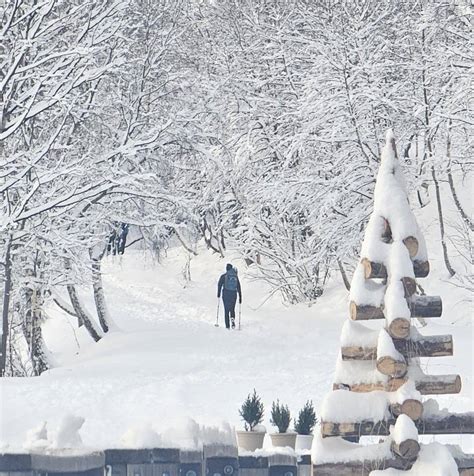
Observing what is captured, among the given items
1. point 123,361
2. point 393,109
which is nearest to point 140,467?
point 123,361

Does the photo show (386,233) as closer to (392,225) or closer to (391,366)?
(392,225)

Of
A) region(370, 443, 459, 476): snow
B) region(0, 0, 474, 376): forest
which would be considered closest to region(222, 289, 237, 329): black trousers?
region(0, 0, 474, 376): forest

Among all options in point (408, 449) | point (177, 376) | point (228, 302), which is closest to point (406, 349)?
point (408, 449)

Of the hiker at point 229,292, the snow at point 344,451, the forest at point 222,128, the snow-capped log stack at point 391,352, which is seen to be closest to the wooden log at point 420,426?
the snow-capped log stack at point 391,352

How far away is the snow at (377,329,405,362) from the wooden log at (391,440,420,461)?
1.73 ft

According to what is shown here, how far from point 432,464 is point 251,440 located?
425 cm

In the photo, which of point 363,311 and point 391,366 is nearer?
point 391,366

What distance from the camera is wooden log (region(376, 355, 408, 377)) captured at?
756 centimetres

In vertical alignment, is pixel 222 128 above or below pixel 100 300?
above

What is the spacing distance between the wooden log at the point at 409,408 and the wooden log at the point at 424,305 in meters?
0.62

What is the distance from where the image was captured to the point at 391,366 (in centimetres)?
758

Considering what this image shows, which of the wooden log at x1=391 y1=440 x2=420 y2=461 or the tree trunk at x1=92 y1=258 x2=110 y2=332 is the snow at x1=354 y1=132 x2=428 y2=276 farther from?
the tree trunk at x1=92 y1=258 x2=110 y2=332

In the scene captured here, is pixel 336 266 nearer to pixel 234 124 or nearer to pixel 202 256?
pixel 234 124

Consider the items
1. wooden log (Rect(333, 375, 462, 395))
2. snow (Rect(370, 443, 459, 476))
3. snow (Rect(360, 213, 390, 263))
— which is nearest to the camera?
snow (Rect(370, 443, 459, 476))
